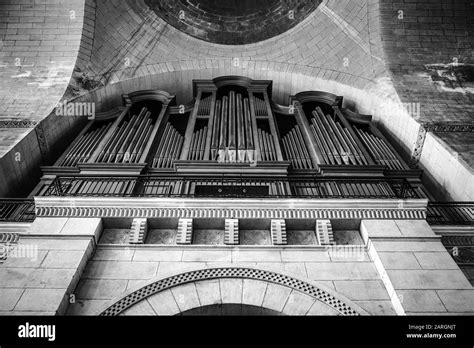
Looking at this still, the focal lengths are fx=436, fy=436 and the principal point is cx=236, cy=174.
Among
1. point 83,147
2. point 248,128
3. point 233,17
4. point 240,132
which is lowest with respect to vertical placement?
point 83,147

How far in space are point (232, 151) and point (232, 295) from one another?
519cm

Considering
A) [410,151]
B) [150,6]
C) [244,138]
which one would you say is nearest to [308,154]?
[244,138]

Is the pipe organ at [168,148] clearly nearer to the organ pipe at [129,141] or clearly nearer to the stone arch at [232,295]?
the organ pipe at [129,141]

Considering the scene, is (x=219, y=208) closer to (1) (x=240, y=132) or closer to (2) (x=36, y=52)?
(1) (x=240, y=132)

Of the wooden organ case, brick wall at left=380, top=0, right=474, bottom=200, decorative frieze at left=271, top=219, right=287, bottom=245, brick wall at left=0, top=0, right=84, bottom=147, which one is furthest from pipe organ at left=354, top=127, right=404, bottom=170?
brick wall at left=0, top=0, right=84, bottom=147

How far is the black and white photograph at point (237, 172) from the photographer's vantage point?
19.8 feet

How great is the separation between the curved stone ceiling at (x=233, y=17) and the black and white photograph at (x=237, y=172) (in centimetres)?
7

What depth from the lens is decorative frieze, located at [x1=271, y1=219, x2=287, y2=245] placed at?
721 cm

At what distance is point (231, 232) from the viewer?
731 centimetres

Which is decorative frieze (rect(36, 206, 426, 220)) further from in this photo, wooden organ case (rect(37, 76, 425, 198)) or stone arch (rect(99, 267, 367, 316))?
stone arch (rect(99, 267, 367, 316))

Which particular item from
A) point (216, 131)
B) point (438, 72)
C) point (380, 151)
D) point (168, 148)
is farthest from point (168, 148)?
point (438, 72)

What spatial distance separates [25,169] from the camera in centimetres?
1058
